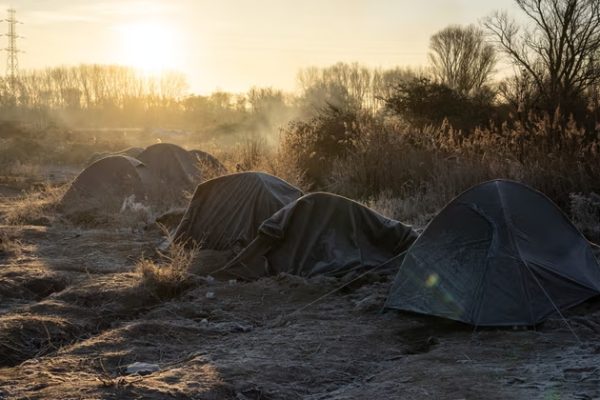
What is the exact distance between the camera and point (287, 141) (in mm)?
18188

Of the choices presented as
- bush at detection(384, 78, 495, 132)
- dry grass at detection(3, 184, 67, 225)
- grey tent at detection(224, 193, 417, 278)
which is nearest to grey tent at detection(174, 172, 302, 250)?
grey tent at detection(224, 193, 417, 278)

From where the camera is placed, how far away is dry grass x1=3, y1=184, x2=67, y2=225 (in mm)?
14883

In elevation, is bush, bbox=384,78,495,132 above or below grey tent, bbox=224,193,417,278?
above

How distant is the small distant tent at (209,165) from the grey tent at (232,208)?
4.21 m

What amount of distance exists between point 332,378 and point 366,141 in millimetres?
12217

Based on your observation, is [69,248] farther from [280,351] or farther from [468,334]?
[468,334]

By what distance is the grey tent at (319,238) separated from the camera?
9.33m

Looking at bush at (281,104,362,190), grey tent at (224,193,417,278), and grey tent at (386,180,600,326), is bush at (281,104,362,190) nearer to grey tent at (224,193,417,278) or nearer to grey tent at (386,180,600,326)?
grey tent at (224,193,417,278)

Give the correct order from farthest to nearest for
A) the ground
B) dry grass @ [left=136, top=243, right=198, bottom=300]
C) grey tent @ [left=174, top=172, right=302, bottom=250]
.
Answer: grey tent @ [left=174, top=172, right=302, bottom=250], dry grass @ [left=136, top=243, right=198, bottom=300], the ground

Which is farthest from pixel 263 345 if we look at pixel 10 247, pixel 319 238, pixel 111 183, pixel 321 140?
pixel 321 140

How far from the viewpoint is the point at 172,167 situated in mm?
19234

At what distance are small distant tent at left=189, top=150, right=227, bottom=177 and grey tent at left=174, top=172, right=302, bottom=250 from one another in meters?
4.21

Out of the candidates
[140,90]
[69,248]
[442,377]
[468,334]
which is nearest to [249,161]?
[69,248]

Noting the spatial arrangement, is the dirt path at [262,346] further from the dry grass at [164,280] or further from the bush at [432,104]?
the bush at [432,104]
